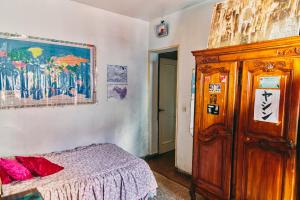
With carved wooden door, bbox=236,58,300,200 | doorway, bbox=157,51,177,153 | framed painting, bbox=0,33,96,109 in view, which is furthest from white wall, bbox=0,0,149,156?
carved wooden door, bbox=236,58,300,200

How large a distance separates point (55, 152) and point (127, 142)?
129 cm

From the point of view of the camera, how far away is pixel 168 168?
3447mm

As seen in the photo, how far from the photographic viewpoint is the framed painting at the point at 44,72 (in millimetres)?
2338

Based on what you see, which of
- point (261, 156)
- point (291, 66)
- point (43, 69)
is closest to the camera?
point (291, 66)

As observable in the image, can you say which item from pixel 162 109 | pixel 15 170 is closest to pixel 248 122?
pixel 15 170

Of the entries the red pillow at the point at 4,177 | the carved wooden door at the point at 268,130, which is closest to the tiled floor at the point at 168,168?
the carved wooden door at the point at 268,130

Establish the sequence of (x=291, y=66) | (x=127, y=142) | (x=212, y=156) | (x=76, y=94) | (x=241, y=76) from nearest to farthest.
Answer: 1. (x=291, y=66)
2. (x=241, y=76)
3. (x=212, y=156)
4. (x=76, y=94)
5. (x=127, y=142)

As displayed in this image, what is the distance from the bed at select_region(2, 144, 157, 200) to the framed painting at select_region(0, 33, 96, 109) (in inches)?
32.4

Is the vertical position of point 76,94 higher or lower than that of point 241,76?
lower

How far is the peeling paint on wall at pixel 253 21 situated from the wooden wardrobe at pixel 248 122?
0.25 metres

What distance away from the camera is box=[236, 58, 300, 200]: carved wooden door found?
1501mm

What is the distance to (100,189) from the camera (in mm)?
1902

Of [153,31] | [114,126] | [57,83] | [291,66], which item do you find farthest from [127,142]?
[291,66]

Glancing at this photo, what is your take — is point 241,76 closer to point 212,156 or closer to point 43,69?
point 212,156
